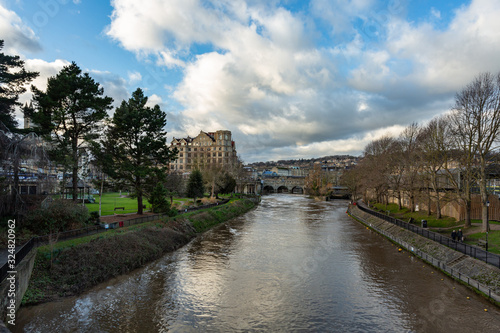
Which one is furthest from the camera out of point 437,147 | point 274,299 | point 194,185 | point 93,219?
point 194,185

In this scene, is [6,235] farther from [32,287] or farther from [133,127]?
[133,127]

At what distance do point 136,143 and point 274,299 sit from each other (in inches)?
1034

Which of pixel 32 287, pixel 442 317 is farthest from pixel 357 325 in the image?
pixel 32 287

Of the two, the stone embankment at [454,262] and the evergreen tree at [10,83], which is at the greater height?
the evergreen tree at [10,83]

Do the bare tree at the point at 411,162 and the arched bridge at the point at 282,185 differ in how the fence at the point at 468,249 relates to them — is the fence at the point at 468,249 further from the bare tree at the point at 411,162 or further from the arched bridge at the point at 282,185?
the arched bridge at the point at 282,185

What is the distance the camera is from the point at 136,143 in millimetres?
35719

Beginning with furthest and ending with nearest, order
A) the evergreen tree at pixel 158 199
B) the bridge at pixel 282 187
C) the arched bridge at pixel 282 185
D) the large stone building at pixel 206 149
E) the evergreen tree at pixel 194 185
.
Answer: the arched bridge at pixel 282 185 < the large stone building at pixel 206 149 < the bridge at pixel 282 187 < the evergreen tree at pixel 194 185 < the evergreen tree at pixel 158 199

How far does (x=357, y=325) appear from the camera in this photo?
1438 centimetres

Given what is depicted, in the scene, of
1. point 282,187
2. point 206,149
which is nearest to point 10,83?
point 206,149

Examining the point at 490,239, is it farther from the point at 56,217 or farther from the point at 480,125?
the point at 56,217

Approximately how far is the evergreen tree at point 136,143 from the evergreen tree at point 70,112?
3.51m

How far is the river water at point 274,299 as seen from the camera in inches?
557

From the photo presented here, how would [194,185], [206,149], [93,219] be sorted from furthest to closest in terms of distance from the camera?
1. [206,149]
2. [194,185]
3. [93,219]

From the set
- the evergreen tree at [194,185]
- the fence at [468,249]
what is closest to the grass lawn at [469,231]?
the fence at [468,249]
